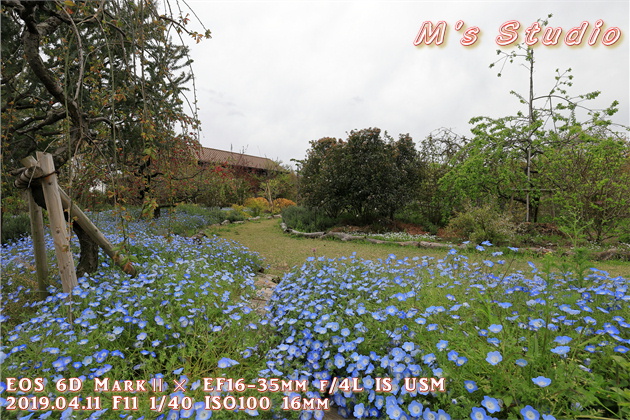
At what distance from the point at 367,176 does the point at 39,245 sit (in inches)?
345

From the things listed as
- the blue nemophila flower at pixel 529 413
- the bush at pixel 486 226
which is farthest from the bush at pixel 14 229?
the bush at pixel 486 226

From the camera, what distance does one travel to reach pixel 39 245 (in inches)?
106

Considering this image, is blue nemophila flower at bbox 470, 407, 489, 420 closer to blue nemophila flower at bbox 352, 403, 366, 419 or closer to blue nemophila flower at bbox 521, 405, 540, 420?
blue nemophila flower at bbox 521, 405, 540, 420

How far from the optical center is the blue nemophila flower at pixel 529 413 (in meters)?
1.22

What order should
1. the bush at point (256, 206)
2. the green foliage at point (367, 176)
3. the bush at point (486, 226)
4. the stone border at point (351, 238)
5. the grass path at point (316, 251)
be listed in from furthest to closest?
the bush at point (256, 206)
the green foliage at point (367, 176)
the stone border at point (351, 238)
the bush at point (486, 226)
the grass path at point (316, 251)

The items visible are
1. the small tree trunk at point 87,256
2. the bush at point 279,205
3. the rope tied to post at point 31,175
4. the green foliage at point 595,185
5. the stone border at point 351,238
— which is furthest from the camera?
the bush at point 279,205

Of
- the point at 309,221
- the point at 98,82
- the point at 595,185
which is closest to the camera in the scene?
the point at 98,82

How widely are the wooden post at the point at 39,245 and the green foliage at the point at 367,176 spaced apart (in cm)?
838

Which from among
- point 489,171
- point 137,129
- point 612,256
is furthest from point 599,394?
point 489,171

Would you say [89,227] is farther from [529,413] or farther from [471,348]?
[529,413]

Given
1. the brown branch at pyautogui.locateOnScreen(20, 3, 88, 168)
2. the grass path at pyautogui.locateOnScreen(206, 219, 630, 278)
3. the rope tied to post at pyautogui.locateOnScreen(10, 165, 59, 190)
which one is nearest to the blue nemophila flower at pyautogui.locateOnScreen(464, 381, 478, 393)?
the rope tied to post at pyautogui.locateOnScreen(10, 165, 59, 190)

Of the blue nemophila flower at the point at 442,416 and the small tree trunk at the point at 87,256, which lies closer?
the blue nemophila flower at the point at 442,416

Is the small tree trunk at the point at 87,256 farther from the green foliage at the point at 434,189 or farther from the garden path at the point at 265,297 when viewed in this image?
the green foliage at the point at 434,189

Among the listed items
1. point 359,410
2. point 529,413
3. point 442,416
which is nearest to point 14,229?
point 359,410
